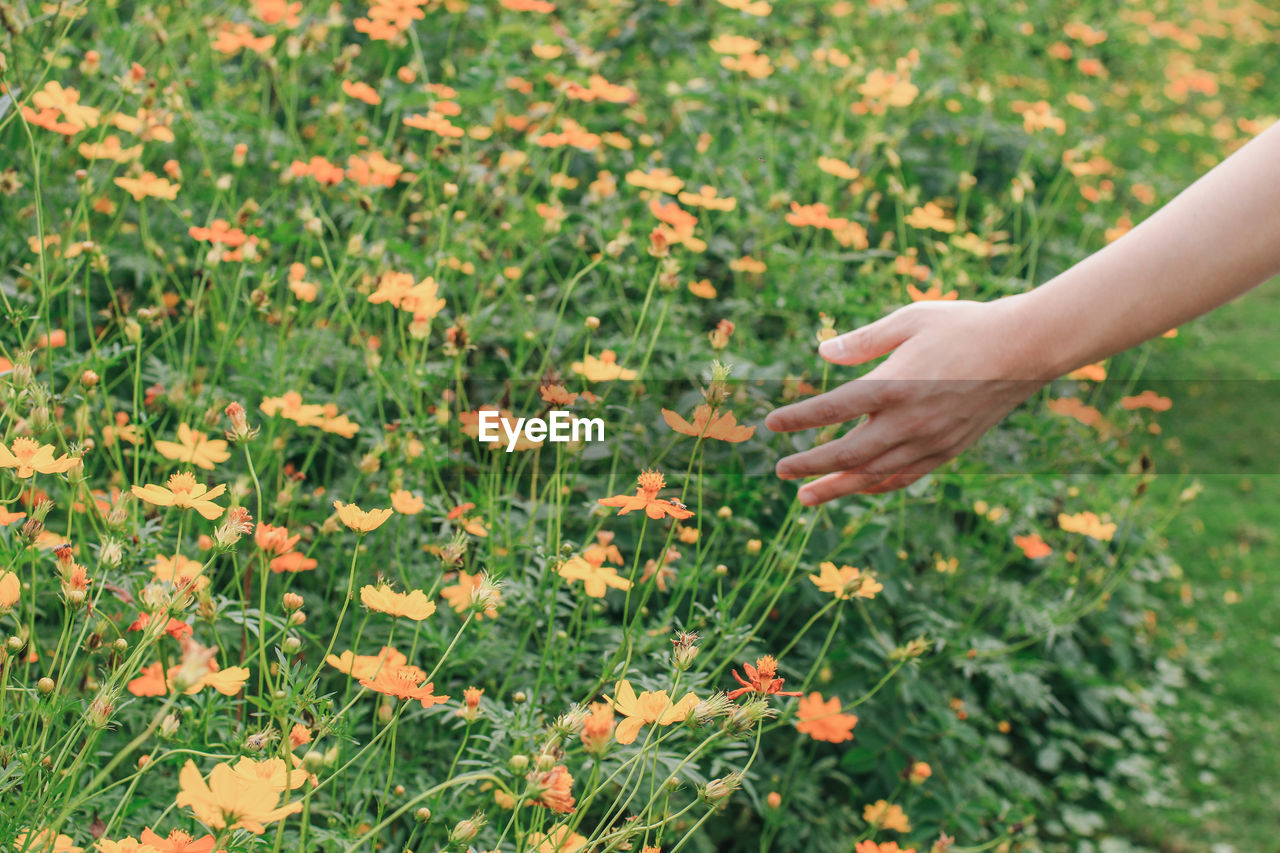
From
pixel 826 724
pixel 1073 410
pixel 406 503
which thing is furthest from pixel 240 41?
pixel 1073 410

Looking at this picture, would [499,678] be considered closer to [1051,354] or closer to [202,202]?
[1051,354]

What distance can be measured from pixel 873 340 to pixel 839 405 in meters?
0.10

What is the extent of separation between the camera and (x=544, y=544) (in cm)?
113

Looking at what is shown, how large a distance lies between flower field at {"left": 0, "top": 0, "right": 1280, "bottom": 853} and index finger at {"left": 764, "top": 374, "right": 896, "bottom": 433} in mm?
57

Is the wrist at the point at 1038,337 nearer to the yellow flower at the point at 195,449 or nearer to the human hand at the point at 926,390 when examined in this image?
the human hand at the point at 926,390

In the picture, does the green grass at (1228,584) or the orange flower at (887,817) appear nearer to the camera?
the orange flower at (887,817)

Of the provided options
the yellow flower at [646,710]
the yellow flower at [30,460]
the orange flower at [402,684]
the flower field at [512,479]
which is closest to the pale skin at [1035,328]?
the flower field at [512,479]

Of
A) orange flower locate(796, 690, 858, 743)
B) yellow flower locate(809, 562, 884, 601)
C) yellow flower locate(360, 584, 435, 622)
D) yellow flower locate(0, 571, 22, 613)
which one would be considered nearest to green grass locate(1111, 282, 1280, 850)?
orange flower locate(796, 690, 858, 743)

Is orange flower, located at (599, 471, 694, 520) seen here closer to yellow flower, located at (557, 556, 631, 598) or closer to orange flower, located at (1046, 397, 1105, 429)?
yellow flower, located at (557, 556, 631, 598)

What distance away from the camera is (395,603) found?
79cm

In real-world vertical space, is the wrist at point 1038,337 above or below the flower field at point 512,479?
above

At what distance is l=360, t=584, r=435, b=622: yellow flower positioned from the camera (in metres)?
0.78

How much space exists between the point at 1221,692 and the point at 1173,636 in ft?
0.55

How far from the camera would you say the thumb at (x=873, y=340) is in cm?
101
